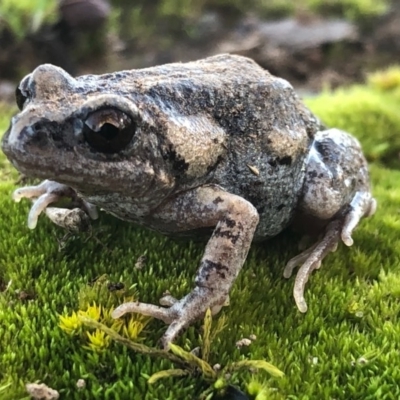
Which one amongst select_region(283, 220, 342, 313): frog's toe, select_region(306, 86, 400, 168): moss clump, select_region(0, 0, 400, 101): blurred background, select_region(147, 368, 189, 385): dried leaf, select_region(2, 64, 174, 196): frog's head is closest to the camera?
select_region(147, 368, 189, 385): dried leaf

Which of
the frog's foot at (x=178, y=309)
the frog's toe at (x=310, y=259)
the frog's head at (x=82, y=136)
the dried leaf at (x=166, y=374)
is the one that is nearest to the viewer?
the dried leaf at (x=166, y=374)

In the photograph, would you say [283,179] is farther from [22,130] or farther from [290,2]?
[290,2]

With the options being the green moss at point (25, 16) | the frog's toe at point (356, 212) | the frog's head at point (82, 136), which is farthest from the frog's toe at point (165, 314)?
the green moss at point (25, 16)

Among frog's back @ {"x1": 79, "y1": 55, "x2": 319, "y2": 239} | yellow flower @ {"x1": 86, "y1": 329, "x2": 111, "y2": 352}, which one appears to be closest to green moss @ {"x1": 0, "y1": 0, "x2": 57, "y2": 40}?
frog's back @ {"x1": 79, "y1": 55, "x2": 319, "y2": 239}

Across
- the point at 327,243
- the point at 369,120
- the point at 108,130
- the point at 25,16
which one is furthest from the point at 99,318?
the point at 25,16

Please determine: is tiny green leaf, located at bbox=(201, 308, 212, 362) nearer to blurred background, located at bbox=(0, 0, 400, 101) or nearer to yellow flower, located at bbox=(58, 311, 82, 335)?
yellow flower, located at bbox=(58, 311, 82, 335)

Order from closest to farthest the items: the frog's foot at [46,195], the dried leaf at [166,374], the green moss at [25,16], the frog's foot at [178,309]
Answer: the dried leaf at [166,374] → the frog's foot at [178,309] → the frog's foot at [46,195] → the green moss at [25,16]

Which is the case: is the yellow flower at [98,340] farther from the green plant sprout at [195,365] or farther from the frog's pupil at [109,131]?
the frog's pupil at [109,131]
